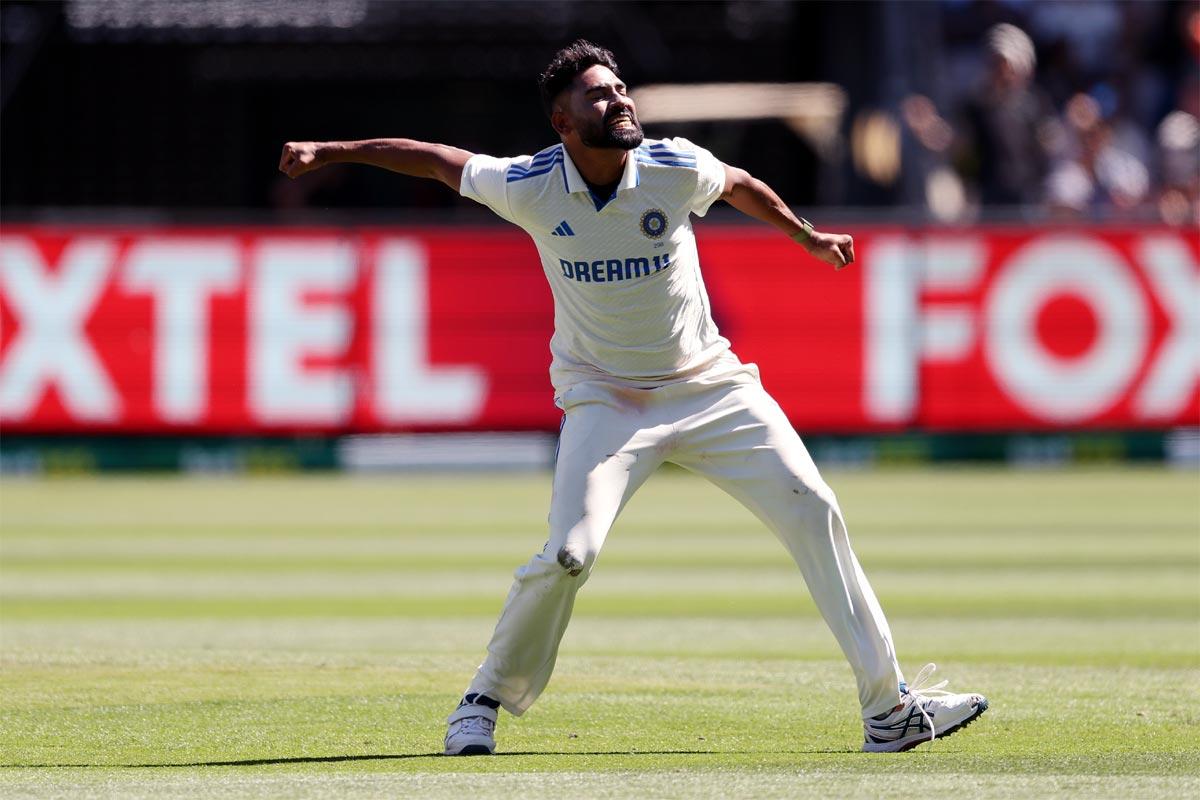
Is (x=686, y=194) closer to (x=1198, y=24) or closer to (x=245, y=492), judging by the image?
(x=245, y=492)

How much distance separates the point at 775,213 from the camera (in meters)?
6.98

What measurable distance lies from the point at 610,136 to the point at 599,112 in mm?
105

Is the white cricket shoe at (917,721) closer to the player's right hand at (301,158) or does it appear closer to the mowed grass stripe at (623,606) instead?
the player's right hand at (301,158)

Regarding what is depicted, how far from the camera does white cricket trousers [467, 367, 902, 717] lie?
6.68 metres

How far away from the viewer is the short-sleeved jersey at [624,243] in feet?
21.8

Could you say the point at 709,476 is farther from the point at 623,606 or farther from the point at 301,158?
the point at 623,606

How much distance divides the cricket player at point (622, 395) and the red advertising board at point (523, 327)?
41.7 feet

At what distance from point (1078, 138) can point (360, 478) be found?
303 inches

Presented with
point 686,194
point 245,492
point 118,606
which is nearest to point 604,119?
point 686,194

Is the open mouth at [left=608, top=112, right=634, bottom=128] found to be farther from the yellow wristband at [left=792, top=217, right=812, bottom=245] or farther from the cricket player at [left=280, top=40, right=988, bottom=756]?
the yellow wristband at [left=792, top=217, right=812, bottom=245]

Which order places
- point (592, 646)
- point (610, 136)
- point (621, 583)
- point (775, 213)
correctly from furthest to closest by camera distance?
point (621, 583) < point (592, 646) < point (775, 213) < point (610, 136)

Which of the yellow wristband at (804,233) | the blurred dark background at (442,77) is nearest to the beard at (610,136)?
the yellow wristband at (804,233)

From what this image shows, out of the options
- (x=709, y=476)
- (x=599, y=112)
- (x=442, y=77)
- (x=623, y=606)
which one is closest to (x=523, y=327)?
(x=442, y=77)

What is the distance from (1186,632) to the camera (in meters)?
10.0
